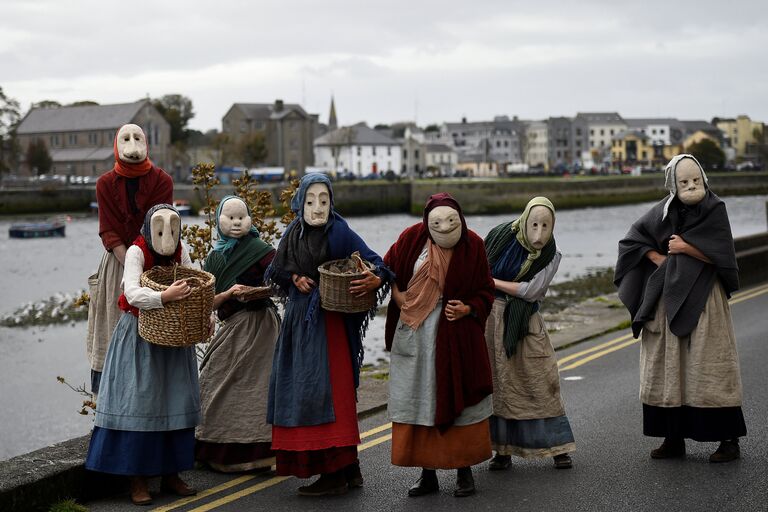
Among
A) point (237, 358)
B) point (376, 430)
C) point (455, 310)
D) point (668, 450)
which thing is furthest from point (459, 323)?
point (376, 430)

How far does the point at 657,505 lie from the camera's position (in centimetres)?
671

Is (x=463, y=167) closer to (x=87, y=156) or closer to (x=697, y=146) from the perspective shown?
(x=697, y=146)

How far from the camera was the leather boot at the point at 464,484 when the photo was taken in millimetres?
7043

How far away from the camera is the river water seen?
16.3 m

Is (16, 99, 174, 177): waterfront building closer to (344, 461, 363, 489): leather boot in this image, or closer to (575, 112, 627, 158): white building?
(575, 112, 627, 158): white building

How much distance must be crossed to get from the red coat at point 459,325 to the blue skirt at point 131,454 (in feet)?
5.29

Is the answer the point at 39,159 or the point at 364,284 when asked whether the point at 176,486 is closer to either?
the point at 364,284

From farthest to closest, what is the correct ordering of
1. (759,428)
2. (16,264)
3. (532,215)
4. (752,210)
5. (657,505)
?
(752,210)
(16,264)
(759,428)
(532,215)
(657,505)

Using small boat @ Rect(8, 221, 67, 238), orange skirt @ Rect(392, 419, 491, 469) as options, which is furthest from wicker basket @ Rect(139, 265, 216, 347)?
small boat @ Rect(8, 221, 67, 238)

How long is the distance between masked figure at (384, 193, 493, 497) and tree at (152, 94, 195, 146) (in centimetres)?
11711

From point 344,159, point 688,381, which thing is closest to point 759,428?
point 688,381

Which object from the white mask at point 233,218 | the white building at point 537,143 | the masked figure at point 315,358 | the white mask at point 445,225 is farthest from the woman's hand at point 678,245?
the white building at point 537,143

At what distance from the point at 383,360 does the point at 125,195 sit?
34.0ft

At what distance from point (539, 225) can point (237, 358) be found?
2352 mm
